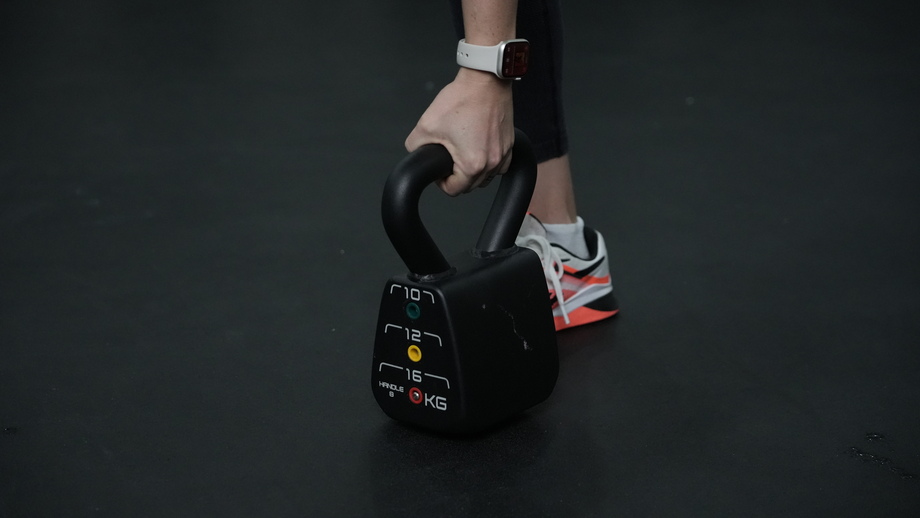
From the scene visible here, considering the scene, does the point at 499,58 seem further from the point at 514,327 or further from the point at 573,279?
the point at 573,279

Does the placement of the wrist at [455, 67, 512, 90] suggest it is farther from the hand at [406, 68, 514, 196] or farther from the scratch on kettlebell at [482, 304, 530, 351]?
the scratch on kettlebell at [482, 304, 530, 351]

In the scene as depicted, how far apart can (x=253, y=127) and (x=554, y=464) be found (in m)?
1.61

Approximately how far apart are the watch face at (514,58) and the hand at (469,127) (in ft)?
0.05

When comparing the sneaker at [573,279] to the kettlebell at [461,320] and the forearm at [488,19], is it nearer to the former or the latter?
the kettlebell at [461,320]

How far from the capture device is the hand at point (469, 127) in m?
1.05

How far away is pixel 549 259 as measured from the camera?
1.38 m

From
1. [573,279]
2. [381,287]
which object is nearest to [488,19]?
[573,279]

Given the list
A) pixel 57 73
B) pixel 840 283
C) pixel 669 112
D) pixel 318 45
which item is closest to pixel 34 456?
pixel 840 283

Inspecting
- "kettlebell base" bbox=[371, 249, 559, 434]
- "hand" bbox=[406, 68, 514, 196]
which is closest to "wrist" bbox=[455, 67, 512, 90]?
"hand" bbox=[406, 68, 514, 196]

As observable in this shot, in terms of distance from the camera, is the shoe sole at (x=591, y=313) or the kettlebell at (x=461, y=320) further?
the shoe sole at (x=591, y=313)

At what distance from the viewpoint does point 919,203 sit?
1.88 meters

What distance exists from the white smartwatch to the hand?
0.01m

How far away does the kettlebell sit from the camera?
1032mm

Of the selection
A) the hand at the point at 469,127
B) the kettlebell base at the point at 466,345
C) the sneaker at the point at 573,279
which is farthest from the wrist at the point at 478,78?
the sneaker at the point at 573,279
